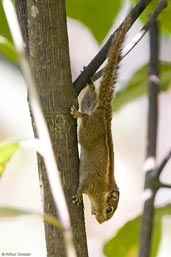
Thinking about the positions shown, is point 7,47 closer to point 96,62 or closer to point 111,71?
point 96,62

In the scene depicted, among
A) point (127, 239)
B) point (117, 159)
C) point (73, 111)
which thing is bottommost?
point (127, 239)

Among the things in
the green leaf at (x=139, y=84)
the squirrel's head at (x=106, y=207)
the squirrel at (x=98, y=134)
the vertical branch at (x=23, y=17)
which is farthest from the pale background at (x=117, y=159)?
the vertical branch at (x=23, y=17)

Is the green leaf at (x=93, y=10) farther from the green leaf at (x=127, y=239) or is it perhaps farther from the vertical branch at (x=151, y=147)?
the green leaf at (x=127, y=239)

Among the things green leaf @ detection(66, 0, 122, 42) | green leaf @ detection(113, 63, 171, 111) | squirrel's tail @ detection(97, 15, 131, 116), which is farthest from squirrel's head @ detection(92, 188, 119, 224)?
green leaf @ detection(66, 0, 122, 42)

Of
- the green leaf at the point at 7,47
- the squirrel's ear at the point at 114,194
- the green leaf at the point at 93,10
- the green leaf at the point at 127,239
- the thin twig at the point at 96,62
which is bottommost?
the green leaf at the point at 127,239

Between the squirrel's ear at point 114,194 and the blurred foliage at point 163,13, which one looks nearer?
the blurred foliage at point 163,13

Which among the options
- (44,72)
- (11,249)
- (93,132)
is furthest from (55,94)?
(11,249)

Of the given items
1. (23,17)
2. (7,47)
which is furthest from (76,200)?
(7,47)
